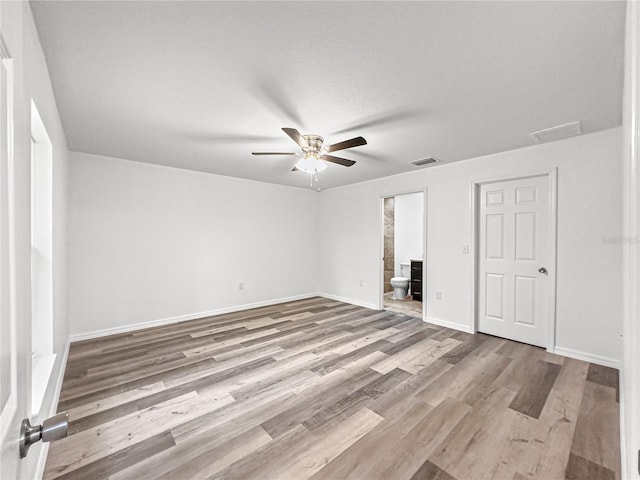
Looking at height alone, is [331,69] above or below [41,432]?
above

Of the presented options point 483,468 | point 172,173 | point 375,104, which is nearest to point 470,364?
point 483,468

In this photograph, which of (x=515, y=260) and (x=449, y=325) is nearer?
(x=515, y=260)

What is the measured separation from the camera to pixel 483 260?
3746 millimetres

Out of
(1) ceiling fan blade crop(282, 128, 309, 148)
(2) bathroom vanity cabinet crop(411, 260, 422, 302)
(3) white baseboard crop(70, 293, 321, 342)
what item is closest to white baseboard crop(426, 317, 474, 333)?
(2) bathroom vanity cabinet crop(411, 260, 422, 302)

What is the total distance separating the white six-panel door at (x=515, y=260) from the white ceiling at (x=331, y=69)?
0.76 m

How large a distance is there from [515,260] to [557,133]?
152 cm

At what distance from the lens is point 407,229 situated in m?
6.62

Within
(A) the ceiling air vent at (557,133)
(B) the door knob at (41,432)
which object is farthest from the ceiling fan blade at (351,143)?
(B) the door knob at (41,432)

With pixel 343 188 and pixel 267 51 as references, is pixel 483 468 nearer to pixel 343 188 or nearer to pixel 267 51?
pixel 267 51

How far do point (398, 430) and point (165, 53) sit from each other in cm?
287

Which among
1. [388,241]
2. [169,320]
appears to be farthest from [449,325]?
[169,320]

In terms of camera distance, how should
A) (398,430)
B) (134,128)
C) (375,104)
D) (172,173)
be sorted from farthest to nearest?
(172,173), (134,128), (375,104), (398,430)

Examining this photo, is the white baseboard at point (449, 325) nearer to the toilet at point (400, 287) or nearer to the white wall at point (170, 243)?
the toilet at point (400, 287)

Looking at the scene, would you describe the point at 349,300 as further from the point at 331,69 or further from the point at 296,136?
the point at 331,69
